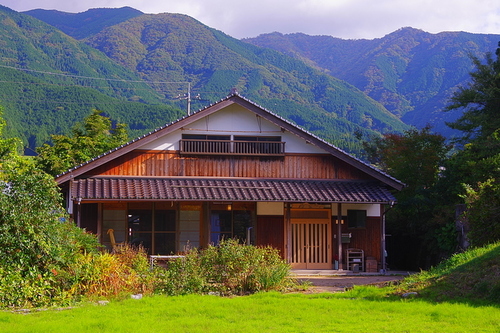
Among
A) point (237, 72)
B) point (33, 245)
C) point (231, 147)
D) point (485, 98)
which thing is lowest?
point (33, 245)

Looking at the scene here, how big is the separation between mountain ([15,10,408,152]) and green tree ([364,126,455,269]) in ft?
204

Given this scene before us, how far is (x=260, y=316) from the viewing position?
1142cm

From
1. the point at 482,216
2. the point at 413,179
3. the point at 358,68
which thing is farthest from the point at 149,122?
the point at 358,68

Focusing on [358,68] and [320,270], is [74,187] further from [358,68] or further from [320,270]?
[358,68]

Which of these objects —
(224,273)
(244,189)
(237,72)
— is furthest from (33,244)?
(237,72)

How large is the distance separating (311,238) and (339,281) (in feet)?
12.9

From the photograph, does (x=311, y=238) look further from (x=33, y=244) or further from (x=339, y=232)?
(x=33, y=244)

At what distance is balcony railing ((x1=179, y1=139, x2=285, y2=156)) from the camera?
867 inches

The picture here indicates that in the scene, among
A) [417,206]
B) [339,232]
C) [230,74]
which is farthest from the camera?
[230,74]

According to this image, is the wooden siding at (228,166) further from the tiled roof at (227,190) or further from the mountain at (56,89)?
the mountain at (56,89)

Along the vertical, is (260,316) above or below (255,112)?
below

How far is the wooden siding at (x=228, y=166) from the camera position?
21.6 metres

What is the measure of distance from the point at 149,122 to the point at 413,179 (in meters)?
54.5

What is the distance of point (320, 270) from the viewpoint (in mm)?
21969
